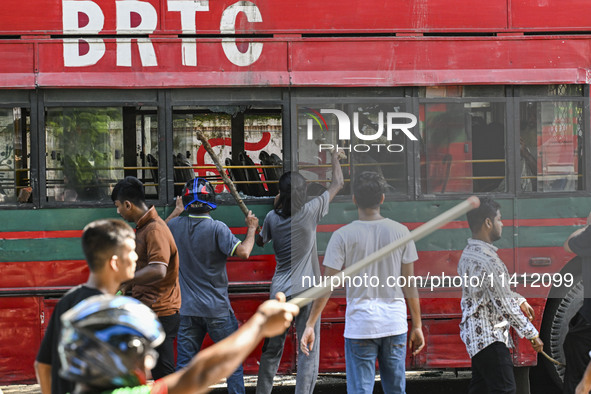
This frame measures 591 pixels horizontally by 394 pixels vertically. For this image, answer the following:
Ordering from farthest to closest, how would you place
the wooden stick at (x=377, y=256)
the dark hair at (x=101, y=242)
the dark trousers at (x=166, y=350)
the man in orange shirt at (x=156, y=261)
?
the dark trousers at (x=166, y=350) → the man in orange shirt at (x=156, y=261) → the dark hair at (x=101, y=242) → the wooden stick at (x=377, y=256)

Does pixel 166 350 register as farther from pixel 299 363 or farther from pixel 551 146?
pixel 551 146

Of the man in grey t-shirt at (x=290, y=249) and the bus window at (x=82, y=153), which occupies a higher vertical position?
the bus window at (x=82, y=153)

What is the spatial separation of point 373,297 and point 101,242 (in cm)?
234

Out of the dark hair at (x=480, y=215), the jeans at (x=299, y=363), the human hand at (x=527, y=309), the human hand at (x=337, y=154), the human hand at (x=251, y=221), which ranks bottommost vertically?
the jeans at (x=299, y=363)

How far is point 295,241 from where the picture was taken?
5.99 metres

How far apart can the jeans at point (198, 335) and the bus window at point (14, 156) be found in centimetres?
157

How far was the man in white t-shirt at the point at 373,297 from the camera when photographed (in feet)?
16.3

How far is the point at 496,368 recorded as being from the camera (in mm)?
4910

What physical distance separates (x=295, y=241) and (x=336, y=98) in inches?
47.7

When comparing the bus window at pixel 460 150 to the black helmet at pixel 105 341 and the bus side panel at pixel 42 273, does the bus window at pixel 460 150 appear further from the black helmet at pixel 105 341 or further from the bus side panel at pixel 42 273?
the black helmet at pixel 105 341

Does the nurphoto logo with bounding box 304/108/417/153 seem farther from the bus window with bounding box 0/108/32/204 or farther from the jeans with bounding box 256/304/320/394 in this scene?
the bus window with bounding box 0/108/32/204

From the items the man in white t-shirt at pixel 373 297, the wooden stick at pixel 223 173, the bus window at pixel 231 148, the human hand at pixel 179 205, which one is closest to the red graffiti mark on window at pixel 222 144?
the bus window at pixel 231 148

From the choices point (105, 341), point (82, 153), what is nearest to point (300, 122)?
point (82, 153)

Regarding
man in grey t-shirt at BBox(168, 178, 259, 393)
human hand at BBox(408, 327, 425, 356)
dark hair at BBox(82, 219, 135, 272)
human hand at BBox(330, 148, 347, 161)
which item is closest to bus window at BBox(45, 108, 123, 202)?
man in grey t-shirt at BBox(168, 178, 259, 393)
